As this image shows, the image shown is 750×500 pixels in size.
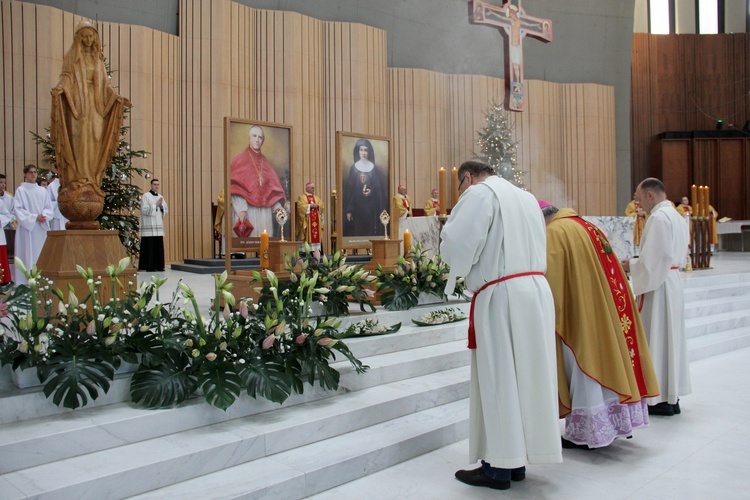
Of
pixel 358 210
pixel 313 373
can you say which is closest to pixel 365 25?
pixel 358 210

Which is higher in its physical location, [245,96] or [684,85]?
[684,85]

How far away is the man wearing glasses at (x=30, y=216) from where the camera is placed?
757 centimetres

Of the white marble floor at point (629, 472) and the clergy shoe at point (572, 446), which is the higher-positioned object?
the clergy shoe at point (572, 446)

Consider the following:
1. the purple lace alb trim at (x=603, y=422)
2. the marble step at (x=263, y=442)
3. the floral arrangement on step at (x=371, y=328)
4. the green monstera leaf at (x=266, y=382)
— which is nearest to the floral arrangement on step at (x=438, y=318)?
the floral arrangement on step at (x=371, y=328)

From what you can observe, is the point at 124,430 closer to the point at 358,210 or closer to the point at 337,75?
the point at 358,210

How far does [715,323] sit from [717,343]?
0.66 m

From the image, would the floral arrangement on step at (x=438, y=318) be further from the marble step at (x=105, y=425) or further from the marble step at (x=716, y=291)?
the marble step at (x=716, y=291)

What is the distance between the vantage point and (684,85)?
20.1m

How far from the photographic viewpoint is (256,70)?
44.6 feet

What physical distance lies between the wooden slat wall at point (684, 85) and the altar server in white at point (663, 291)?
16783 millimetres

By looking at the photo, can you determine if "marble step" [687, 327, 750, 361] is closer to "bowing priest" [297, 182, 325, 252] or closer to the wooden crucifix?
the wooden crucifix

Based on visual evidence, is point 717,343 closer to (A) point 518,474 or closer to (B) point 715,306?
(B) point 715,306

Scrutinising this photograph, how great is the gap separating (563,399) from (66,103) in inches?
141

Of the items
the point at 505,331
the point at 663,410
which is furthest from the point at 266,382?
the point at 663,410
